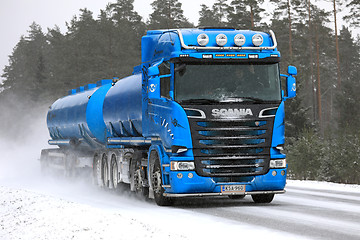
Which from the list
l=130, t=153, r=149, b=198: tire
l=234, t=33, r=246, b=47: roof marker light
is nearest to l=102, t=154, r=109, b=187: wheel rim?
l=130, t=153, r=149, b=198: tire

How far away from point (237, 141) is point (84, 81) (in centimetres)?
5955

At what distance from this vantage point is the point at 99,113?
68.0ft

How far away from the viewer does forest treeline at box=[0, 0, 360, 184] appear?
26406 mm

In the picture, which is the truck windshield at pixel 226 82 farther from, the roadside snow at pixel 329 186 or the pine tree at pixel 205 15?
the pine tree at pixel 205 15

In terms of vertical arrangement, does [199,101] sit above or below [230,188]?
above

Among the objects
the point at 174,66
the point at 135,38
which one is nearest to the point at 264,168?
the point at 174,66

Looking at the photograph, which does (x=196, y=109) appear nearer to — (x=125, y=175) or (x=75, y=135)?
(x=125, y=175)

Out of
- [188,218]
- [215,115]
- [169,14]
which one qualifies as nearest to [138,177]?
[215,115]

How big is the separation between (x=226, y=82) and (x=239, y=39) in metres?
1.06

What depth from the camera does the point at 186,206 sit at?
1482cm

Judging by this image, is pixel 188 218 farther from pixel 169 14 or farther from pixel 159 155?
pixel 169 14

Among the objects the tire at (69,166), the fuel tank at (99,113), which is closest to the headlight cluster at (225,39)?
the fuel tank at (99,113)

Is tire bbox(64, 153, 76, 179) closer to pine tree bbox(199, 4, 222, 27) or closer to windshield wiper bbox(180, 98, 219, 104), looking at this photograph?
windshield wiper bbox(180, 98, 219, 104)

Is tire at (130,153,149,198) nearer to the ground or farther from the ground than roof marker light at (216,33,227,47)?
nearer to the ground
